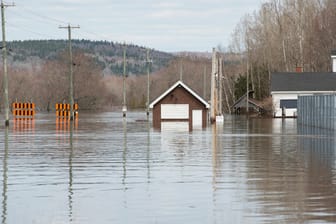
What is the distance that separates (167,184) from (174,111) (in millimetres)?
49122

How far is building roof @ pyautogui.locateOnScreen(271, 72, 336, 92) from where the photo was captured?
251 feet

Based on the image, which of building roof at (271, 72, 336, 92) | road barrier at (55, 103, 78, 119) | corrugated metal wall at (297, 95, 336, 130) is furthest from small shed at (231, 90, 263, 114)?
corrugated metal wall at (297, 95, 336, 130)

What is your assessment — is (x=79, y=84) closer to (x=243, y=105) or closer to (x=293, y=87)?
(x=243, y=105)

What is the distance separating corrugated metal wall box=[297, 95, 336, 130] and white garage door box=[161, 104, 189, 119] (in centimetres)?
1055

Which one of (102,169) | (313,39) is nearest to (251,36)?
(313,39)

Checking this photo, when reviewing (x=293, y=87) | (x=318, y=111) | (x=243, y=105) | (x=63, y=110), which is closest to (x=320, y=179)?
(x=318, y=111)

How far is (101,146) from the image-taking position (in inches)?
1197

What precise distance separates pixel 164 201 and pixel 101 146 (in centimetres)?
1643

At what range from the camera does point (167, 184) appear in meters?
17.0

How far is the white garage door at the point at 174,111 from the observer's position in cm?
6594

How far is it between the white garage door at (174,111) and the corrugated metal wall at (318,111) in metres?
10.6

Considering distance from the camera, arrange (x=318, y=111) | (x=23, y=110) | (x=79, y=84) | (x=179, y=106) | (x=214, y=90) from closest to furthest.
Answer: (x=318, y=111), (x=214, y=90), (x=179, y=106), (x=23, y=110), (x=79, y=84)

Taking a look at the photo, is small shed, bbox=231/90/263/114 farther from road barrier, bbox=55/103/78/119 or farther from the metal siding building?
road barrier, bbox=55/103/78/119

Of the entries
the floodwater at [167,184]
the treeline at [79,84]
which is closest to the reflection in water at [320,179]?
the floodwater at [167,184]
